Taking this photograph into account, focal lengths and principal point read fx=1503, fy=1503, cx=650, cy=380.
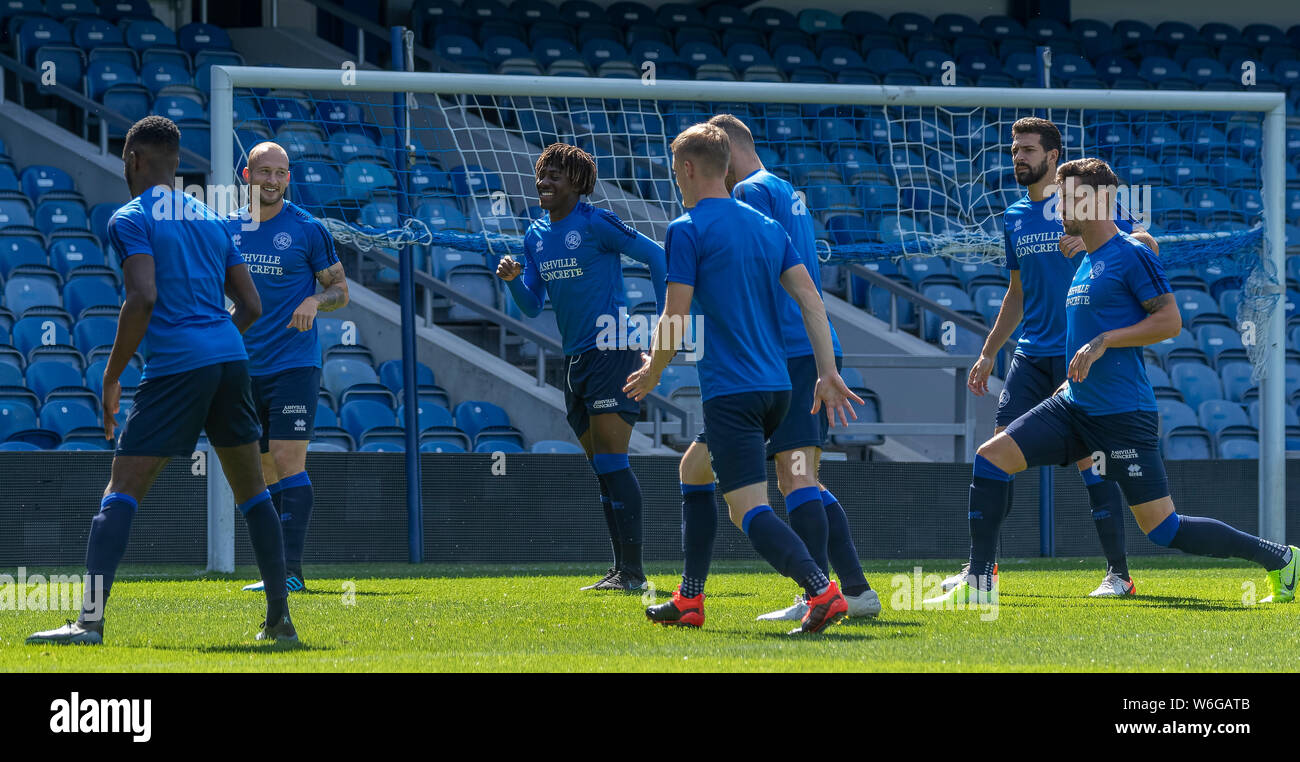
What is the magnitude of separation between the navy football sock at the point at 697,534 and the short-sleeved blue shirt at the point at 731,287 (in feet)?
1.97

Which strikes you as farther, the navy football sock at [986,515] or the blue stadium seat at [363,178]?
the blue stadium seat at [363,178]

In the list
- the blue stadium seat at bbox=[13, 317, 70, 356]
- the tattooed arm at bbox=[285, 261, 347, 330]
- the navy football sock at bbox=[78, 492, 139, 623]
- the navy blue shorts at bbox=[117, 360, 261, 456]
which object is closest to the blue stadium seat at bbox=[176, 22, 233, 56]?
the blue stadium seat at bbox=[13, 317, 70, 356]

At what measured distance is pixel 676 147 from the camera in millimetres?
5547

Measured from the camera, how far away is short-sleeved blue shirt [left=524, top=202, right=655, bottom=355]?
7.56 meters

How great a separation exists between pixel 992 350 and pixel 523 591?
268 cm

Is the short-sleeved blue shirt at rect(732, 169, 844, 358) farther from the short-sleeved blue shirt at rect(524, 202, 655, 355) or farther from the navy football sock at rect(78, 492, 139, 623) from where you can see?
the navy football sock at rect(78, 492, 139, 623)

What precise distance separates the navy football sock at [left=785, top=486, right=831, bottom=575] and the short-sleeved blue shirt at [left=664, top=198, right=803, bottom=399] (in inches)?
17.5

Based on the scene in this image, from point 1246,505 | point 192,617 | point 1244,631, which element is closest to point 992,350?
point 1244,631

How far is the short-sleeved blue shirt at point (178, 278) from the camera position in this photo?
16.7 ft

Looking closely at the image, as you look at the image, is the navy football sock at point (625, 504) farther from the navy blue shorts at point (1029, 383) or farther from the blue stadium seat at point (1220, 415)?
the blue stadium seat at point (1220, 415)

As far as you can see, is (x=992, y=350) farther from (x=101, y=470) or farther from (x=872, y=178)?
(x=872, y=178)

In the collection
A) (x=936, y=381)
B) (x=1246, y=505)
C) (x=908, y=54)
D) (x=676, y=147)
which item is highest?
(x=908, y=54)

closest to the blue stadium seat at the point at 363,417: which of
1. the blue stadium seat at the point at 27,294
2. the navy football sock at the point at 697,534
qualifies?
the blue stadium seat at the point at 27,294

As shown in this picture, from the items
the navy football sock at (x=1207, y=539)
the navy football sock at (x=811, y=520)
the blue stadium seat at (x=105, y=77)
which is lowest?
the navy football sock at (x=1207, y=539)
